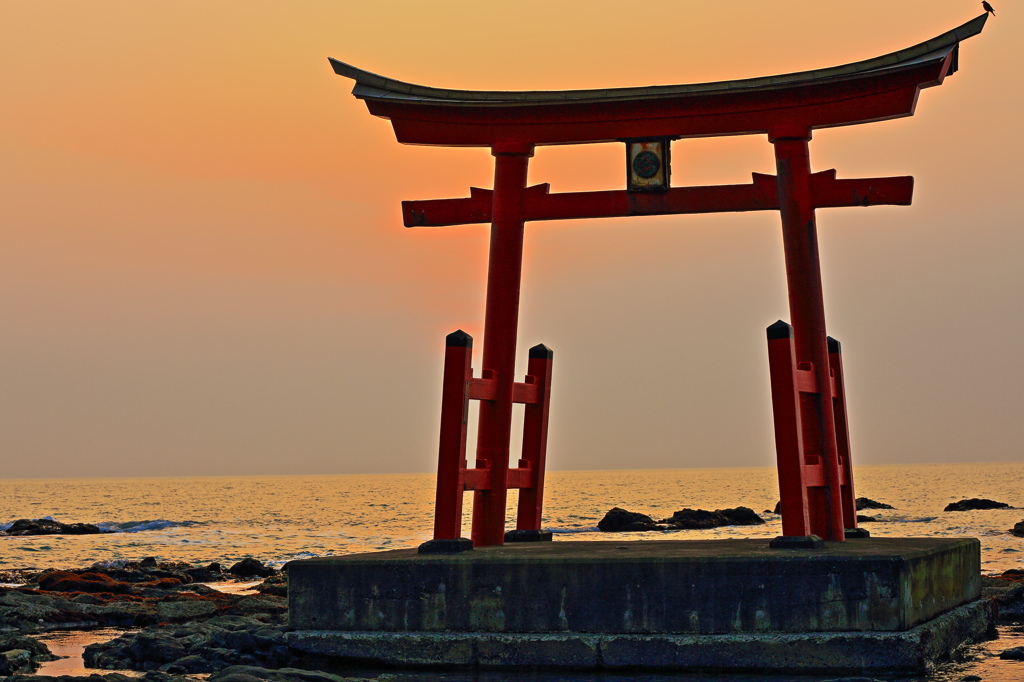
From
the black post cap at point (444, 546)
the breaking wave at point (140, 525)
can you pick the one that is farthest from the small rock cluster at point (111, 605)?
the breaking wave at point (140, 525)

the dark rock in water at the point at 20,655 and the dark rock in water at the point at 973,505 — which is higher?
the dark rock in water at the point at 973,505

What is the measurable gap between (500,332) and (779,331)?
2.76 metres

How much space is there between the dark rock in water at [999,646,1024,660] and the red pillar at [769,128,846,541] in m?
1.91

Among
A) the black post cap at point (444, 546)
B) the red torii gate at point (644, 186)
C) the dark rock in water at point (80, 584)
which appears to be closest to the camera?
the black post cap at point (444, 546)

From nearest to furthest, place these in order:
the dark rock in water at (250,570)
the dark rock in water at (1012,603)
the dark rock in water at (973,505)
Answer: the dark rock in water at (1012,603)
the dark rock in water at (250,570)
the dark rock in water at (973,505)

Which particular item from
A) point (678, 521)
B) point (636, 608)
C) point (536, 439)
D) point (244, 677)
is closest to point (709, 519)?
point (678, 521)

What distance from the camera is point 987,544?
109ft

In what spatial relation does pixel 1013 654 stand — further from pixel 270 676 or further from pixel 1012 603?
pixel 270 676

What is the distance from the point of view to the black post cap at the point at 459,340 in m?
10.4

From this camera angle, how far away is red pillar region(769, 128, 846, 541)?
35.9ft

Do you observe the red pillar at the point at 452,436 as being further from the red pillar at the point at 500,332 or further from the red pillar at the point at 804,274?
the red pillar at the point at 804,274

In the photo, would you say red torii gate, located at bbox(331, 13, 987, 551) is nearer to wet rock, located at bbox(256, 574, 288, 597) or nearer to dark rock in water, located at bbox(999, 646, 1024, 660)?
dark rock in water, located at bbox(999, 646, 1024, 660)

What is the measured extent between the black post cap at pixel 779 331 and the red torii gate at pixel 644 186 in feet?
1.84

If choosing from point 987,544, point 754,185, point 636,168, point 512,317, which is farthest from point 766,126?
point 987,544
